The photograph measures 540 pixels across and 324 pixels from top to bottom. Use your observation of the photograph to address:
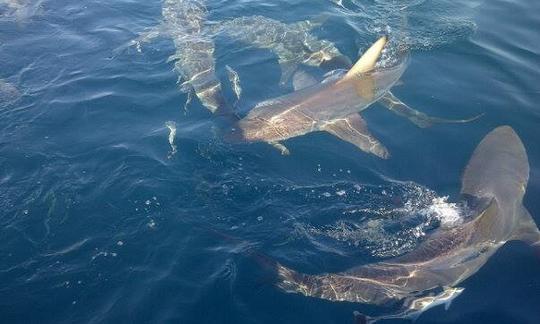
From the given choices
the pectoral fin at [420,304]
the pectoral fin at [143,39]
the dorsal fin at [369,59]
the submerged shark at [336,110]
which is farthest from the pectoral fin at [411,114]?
the pectoral fin at [143,39]

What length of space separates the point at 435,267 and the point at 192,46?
7.31 metres

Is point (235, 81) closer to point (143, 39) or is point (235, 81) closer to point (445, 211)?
point (143, 39)

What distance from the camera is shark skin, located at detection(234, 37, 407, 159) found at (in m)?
7.66

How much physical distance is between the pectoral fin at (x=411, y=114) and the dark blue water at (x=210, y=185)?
0.16 m

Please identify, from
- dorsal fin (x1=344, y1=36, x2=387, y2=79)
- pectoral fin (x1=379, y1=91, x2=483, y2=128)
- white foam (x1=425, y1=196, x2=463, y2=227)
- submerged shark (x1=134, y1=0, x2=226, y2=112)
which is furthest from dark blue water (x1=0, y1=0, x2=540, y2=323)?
dorsal fin (x1=344, y1=36, x2=387, y2=79)

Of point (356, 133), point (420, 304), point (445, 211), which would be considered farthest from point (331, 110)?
point (420, 304)

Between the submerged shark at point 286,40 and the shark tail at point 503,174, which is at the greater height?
the submerged shark at point 286,40

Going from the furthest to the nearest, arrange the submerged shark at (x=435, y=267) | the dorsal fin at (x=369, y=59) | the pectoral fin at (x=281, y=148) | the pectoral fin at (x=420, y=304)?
the dorsal fin at (x=369, y=59), the pectoral fin at (x=281, y=148), the submerged shark at (x=435, y=267), the pectoral fin at (x=420, y=304)

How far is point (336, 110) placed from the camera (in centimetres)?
812

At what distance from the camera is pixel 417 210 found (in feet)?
20.4

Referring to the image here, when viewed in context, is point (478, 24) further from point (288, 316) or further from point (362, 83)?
point (288, 316)

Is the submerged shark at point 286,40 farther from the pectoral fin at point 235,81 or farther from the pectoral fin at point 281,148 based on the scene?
the pectoral fin at point 281,148

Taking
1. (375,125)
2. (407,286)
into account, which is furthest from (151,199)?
(375,125)

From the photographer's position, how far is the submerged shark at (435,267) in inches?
203
